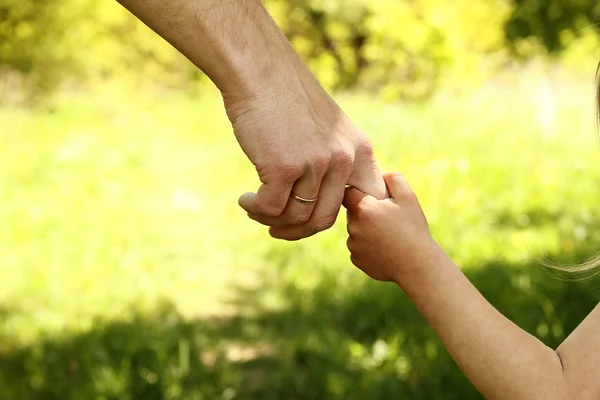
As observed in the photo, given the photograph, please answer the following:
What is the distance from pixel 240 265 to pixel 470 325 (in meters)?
3.07

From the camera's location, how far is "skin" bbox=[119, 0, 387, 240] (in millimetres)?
1415

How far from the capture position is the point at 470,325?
1.35m

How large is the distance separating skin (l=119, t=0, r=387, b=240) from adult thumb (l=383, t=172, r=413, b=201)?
0.08ft

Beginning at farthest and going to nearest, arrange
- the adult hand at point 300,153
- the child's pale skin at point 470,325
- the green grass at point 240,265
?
the green grass at point 240,265, the adult hand at point 300,153, the child's pale skin at point 470,325

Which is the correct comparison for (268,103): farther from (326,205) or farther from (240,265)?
(240,265)

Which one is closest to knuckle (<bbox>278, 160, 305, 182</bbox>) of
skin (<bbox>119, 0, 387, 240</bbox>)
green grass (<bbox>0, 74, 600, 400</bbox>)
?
skin (<bbox>119, 0, 387, 240</bbox>)

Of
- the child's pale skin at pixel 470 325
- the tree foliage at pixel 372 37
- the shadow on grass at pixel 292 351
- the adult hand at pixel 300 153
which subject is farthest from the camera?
the tree foliage at pixel 372 37

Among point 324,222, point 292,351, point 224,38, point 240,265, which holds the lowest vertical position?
point 240,265

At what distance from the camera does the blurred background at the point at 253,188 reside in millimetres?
2832

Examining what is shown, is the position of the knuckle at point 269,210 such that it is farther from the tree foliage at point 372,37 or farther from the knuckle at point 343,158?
the tree foliage at point 372,37

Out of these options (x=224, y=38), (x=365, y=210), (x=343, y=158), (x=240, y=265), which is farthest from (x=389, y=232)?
(x=240, y=265)

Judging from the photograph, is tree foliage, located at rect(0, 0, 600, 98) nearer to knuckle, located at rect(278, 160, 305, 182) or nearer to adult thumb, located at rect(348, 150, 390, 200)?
adult thumb, located at rect(348, 150, 390, 200)

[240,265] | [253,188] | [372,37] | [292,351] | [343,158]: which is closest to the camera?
[343,158]

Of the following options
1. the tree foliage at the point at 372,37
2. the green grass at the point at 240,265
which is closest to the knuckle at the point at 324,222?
the green grass at the point at 240,265
